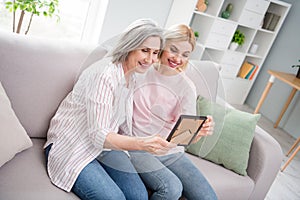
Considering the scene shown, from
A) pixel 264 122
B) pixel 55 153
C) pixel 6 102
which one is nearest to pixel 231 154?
pixel 55 153

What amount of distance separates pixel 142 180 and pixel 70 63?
0.61m

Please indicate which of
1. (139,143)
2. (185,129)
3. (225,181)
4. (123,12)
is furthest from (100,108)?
(123,12)

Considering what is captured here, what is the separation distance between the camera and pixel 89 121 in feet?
3.82

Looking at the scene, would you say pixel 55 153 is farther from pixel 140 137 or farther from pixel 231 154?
pixel 231 154

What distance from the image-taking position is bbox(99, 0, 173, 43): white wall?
2846mm

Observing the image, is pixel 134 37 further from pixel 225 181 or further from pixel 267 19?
pixel 267 19

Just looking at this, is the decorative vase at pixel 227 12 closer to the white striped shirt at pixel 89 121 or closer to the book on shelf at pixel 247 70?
the book on shelf at pixel 247 70

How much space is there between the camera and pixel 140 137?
110 centimetres

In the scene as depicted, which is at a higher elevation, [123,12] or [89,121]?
[123,12]

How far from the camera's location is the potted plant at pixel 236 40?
3.66m

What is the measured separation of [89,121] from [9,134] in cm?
30

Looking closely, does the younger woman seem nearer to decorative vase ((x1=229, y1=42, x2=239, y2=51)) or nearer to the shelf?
the shelf

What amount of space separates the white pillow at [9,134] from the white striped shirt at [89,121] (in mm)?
114

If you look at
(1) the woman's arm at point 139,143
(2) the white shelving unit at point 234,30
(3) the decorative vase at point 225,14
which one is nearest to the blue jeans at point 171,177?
(1) the woman's arm at point 139,143
